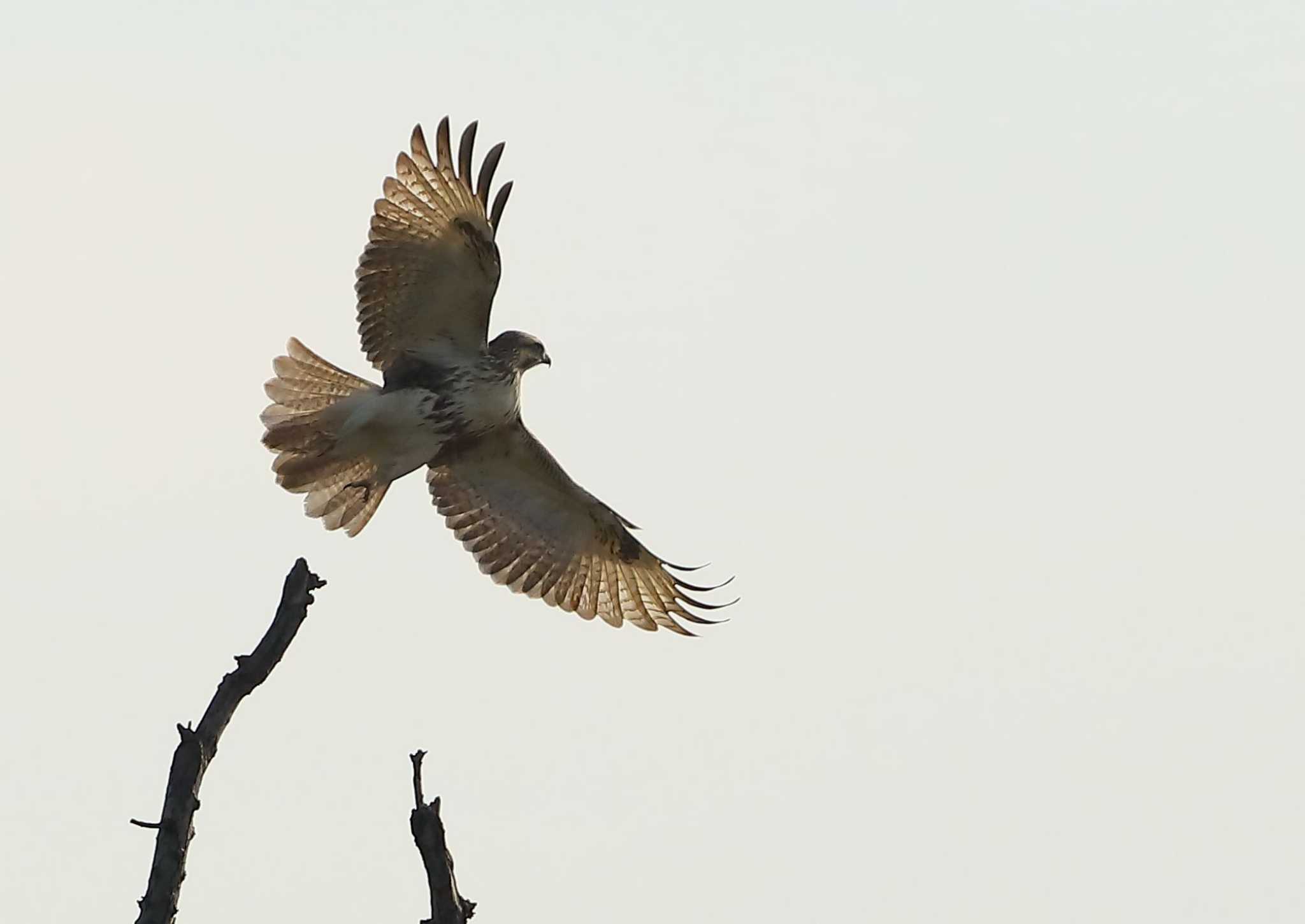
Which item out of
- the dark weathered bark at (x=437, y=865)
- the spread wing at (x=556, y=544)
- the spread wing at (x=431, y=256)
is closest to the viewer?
the dark weathered bark at (x=437, y=865)

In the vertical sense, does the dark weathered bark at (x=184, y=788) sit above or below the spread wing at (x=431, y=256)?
below

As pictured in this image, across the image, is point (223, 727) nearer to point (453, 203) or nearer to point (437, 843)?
point (437, 843)

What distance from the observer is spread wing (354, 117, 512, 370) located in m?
11.3

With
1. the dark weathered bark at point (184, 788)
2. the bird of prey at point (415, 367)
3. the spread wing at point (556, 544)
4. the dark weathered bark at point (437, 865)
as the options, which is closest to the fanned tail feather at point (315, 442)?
the bird of prey at point (415, 367)

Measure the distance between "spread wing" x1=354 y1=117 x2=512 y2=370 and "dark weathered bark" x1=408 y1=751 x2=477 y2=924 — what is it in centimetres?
449

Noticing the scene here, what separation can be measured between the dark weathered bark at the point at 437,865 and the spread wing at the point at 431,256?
14.7 feet

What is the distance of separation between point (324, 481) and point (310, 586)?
3257mm

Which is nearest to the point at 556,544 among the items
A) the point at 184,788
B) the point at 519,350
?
the point at 519,350

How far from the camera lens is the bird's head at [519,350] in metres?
11.7

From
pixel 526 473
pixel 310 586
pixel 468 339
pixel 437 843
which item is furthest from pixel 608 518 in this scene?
pixel 437 843

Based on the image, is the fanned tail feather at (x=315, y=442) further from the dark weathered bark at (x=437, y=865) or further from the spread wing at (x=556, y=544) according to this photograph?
the dark weathered bark at (x=437, y=865)

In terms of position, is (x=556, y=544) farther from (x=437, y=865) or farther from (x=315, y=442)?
(x=437, y=865)

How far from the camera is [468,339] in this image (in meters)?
11.7

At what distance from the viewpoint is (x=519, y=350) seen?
11766 millimetres
